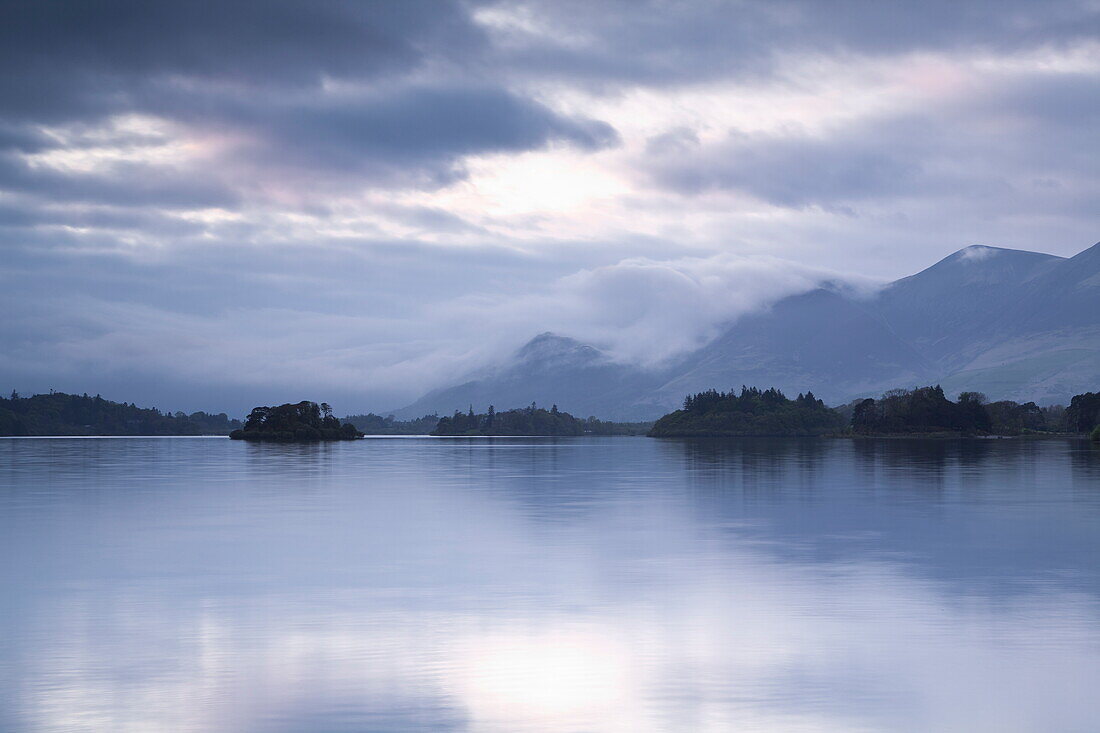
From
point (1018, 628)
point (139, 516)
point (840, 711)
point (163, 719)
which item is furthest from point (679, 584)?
point (139, 516)

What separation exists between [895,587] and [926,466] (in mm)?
86018

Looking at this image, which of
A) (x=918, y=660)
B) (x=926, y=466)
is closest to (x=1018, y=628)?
(x=918, y=660)

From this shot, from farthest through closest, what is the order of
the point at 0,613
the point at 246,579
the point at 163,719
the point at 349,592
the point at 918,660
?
the point at 246,579, the point at 349,592, the point at 0,613, the point at 918,660, the point at 163,719

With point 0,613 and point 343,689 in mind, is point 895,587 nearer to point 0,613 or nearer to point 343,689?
point 343,689

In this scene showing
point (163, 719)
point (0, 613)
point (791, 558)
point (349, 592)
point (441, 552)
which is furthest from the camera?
point (441, 552)

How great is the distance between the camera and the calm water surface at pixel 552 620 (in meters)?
18.5

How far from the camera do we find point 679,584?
31406mm

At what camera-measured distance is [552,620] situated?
26.0 metres

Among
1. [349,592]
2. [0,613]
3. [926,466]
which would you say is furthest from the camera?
[926,466]

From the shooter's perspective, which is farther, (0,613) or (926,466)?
(926,466)

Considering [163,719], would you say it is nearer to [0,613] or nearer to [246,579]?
[0,613]

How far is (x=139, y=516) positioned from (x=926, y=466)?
8443 centimetres

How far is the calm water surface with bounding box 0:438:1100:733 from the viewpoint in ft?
60.6

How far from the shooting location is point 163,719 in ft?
58.8
